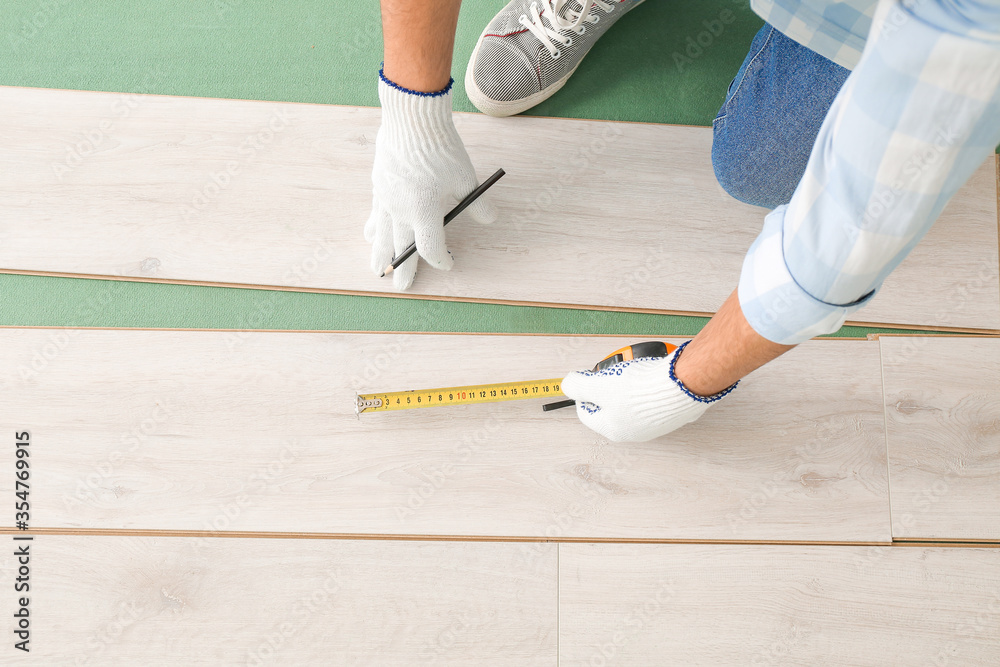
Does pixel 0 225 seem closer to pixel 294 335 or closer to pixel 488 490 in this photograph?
pixel 294 335

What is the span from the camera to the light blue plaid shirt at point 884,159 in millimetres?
520

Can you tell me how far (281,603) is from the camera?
1.10 metres

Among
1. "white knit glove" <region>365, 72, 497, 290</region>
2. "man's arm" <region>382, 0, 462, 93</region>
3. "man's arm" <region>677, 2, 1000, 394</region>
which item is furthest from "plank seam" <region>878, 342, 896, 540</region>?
"man's arm" <region>382, 0, 462, 93</region>

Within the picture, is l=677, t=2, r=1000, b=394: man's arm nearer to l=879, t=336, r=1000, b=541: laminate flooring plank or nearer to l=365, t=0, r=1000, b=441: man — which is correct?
l=365, t=0, r=1000, b=441: man

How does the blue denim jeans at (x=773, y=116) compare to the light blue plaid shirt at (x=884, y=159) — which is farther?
the blue denim jeans at (x=773, y=116)

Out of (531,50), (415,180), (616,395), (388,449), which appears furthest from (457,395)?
(531,50)

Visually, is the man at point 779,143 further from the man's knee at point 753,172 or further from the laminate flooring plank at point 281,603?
the laminate flooring plank at point 281,603

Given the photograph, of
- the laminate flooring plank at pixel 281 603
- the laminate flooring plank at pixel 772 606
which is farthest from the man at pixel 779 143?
the laminate flooring plank at pixel 281 603

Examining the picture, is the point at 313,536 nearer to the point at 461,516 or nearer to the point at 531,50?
the point at 461,516

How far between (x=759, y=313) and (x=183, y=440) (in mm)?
964

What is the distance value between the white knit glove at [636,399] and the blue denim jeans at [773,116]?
0.39 m

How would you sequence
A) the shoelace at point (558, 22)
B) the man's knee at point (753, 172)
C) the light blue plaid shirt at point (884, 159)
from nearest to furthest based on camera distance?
the light blue plaid shirt at point (884, 159) → the man's knee at point (753, 172) → the shoelace at point (558, 22)

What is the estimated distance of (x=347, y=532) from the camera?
1118mm

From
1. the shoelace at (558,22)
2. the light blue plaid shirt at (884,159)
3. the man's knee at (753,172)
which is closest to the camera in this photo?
the light blue plaid shirt at (884,159)
